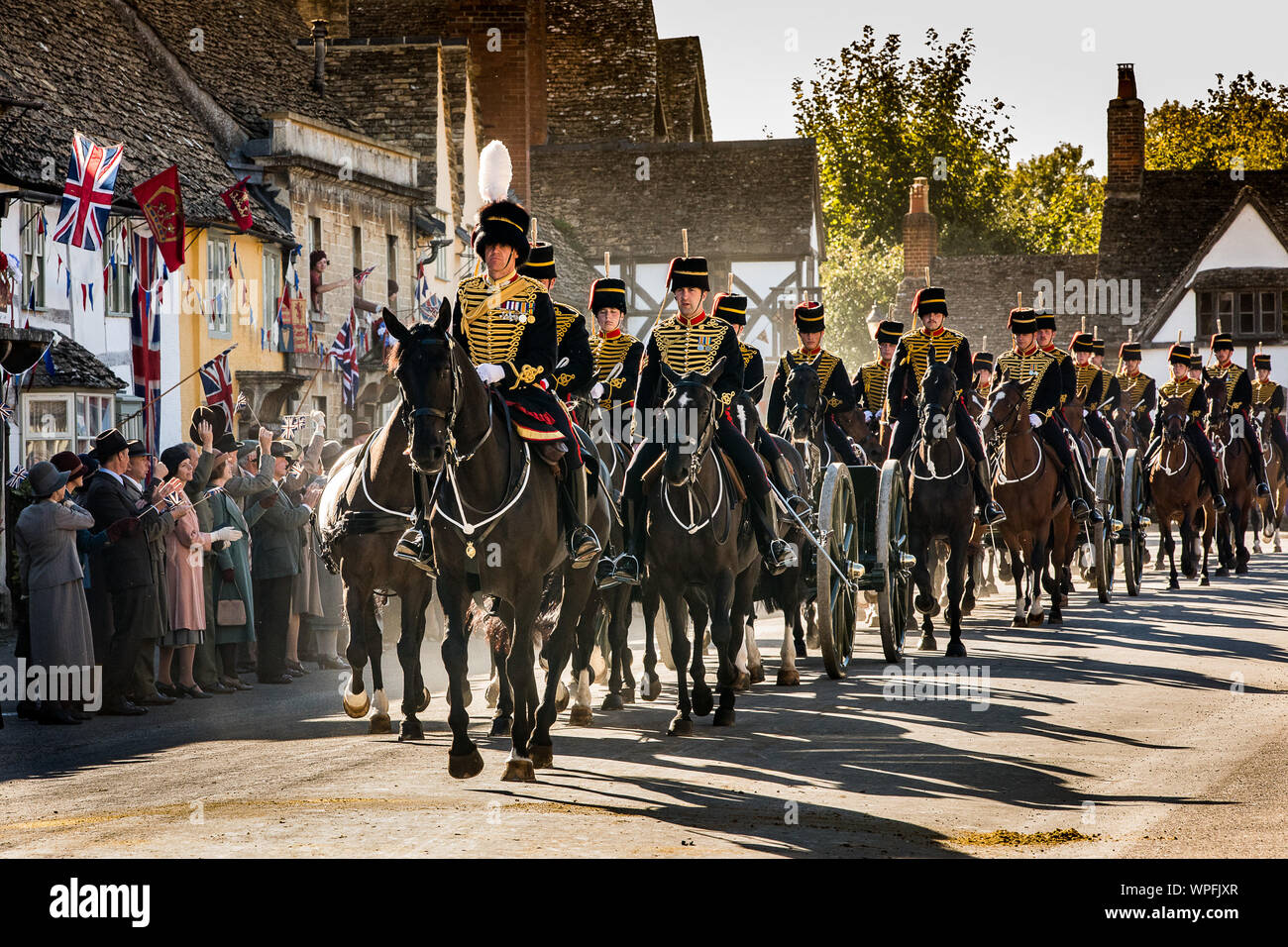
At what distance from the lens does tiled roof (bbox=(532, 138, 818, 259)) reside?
4656 centimetres

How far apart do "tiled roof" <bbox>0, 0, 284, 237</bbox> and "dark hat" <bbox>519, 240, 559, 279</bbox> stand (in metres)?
12.5

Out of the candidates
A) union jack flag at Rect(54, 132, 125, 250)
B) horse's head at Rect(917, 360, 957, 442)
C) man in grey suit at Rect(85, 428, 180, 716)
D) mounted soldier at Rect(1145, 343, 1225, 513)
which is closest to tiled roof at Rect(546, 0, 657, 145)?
mounted soldier at Rect(1145, 343, 1225, 513)

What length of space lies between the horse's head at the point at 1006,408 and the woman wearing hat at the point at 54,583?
Result: 28.2ft

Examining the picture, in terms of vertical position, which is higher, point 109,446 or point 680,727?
point 109,446

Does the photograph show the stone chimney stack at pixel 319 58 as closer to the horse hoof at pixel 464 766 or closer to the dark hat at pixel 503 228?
the dark hat at pixel 503 228

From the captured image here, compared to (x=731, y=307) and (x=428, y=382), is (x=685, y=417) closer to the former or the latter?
(x=428, y=382)

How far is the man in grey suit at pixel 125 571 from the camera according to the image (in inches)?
541

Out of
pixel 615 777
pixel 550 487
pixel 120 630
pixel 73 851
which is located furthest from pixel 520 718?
pixel 120 630

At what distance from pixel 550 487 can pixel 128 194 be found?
18.5 meters

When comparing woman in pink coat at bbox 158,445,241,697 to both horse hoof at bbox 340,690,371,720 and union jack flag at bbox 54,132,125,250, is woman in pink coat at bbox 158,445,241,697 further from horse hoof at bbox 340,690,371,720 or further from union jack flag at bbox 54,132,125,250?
union jack flag at bbox 54,132,125,250

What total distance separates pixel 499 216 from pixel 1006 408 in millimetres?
8450

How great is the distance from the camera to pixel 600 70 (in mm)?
57094

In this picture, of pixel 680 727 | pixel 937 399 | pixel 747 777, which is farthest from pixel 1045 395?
pixel 747 777

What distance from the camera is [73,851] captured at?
25.6 feet
